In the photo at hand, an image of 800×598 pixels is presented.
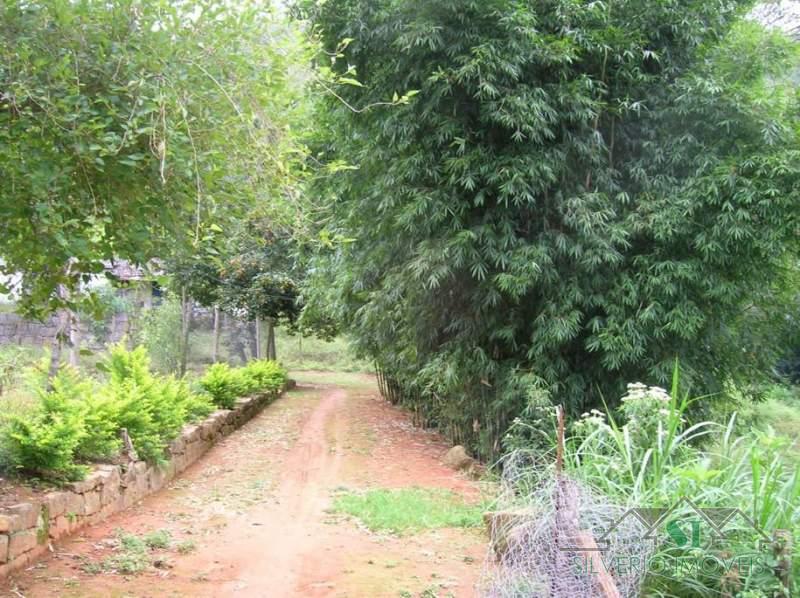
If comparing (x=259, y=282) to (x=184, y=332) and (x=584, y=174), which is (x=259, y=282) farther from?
(x=584, y=174)

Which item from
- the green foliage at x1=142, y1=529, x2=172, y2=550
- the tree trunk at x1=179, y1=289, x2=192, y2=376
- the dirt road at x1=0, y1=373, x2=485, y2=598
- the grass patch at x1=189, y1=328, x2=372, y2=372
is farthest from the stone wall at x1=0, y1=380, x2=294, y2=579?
the grass patch at x1=189, y1=328, x2=372, y2=372

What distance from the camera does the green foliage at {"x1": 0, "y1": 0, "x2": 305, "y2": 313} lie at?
2.35 metres

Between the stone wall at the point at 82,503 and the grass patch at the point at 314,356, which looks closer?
the stone wall at the point at 82,503

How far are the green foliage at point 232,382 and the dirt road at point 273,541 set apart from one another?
1.10m

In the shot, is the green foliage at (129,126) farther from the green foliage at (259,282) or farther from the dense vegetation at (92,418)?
the green foliage at (259,282)

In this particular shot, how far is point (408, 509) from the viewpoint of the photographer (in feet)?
17.7

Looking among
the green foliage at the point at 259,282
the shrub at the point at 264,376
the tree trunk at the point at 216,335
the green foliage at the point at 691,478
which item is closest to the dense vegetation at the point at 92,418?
the green foliage at the point at 691,478

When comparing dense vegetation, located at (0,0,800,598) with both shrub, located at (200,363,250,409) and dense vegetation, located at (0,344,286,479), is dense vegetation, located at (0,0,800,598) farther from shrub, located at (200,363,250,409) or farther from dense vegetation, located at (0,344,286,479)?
shrub, located at (200,363,250,409)

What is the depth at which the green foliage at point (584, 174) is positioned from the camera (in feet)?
18.0

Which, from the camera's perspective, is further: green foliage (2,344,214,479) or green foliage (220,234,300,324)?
green foliage (220,234,300,324)

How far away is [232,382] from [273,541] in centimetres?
570

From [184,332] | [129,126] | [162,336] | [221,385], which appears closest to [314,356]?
[162,336]

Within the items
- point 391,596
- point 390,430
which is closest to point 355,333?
point 390,430

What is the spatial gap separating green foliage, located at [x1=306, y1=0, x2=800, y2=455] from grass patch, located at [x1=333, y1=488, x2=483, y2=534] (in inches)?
46.2
